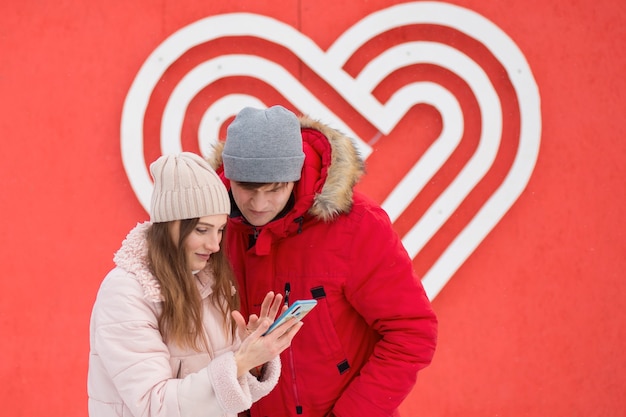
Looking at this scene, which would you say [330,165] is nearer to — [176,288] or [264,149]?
[264,149]

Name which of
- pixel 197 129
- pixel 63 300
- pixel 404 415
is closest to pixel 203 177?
pixel 197 129

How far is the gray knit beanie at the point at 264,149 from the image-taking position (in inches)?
75.3

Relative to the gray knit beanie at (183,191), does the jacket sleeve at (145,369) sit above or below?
below

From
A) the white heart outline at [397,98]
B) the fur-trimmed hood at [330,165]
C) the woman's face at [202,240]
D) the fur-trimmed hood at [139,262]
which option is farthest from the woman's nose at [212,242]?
the white heart outline at [397,98]

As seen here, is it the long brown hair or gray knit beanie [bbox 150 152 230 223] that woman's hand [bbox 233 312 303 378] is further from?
gray knit beanie [bbox 150 152 230 223]

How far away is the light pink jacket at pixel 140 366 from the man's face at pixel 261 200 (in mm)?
333

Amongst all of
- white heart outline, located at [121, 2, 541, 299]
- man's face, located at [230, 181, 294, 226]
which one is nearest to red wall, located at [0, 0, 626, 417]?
white heart outline, located at [121, 2, 541, 299]

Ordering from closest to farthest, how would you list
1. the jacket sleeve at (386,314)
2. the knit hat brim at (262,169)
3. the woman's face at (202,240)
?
1. the woman's face at (202,240)
2. the knit hat brim at (262,169)
3. the jacket sleeve at (386,314)

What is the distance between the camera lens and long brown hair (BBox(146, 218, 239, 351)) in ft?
5.58


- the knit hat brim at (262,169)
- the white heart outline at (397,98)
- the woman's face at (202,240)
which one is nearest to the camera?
the woman's face at (202,240)

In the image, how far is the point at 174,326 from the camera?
1.70 meters

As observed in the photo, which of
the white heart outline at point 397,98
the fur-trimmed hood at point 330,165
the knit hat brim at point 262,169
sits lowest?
the knit hat brim at point 262,169

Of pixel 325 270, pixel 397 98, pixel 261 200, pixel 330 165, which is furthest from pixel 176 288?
pixel 397 98

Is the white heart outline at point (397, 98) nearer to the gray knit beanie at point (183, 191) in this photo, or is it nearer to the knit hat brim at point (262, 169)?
the knit hat brim at point (262, 169)
